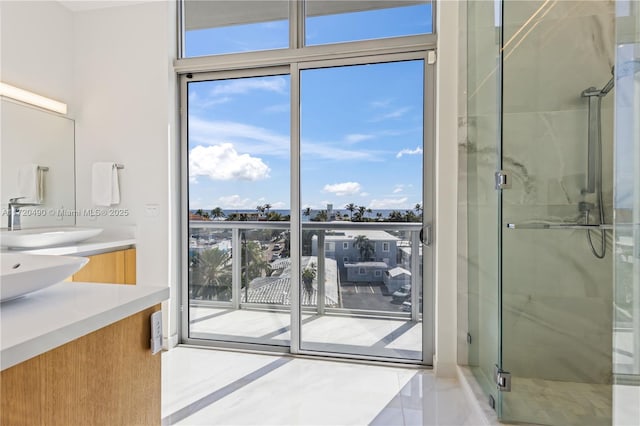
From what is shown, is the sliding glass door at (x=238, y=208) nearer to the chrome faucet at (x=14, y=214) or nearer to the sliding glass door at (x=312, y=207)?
the sliding glass door at (x=312, y=207)

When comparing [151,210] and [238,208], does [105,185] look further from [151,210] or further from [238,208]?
[238,208]

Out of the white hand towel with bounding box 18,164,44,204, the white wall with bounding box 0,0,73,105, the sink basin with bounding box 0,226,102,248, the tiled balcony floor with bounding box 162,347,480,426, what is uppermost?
the white wall with bounding box 0,0,73,105

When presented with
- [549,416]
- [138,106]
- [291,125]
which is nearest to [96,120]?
[138,106]

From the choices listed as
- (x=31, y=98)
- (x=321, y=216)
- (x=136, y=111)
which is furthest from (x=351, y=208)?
(x=31, y=98)

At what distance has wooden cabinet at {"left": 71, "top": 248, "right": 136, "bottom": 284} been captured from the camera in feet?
7.33

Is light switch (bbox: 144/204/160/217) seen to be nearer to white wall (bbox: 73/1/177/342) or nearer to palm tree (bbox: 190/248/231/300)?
white wall (bbox: 73/1/177/342)

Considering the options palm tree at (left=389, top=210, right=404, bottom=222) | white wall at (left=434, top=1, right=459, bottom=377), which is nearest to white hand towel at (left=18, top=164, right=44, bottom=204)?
palm tree at (left=389, top=210, right=404, bottom=222)

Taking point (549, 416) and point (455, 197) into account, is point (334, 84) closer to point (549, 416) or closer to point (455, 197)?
point (455, 197)

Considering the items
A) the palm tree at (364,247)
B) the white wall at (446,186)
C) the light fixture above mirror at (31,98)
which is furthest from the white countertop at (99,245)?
the white wall at (446,186)

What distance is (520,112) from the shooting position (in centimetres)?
180

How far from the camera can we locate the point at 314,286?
2.50 m

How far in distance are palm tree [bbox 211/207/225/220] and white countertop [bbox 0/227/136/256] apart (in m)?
0.61

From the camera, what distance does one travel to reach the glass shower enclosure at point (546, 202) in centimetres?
176

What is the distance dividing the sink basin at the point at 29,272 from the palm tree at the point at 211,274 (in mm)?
1759
